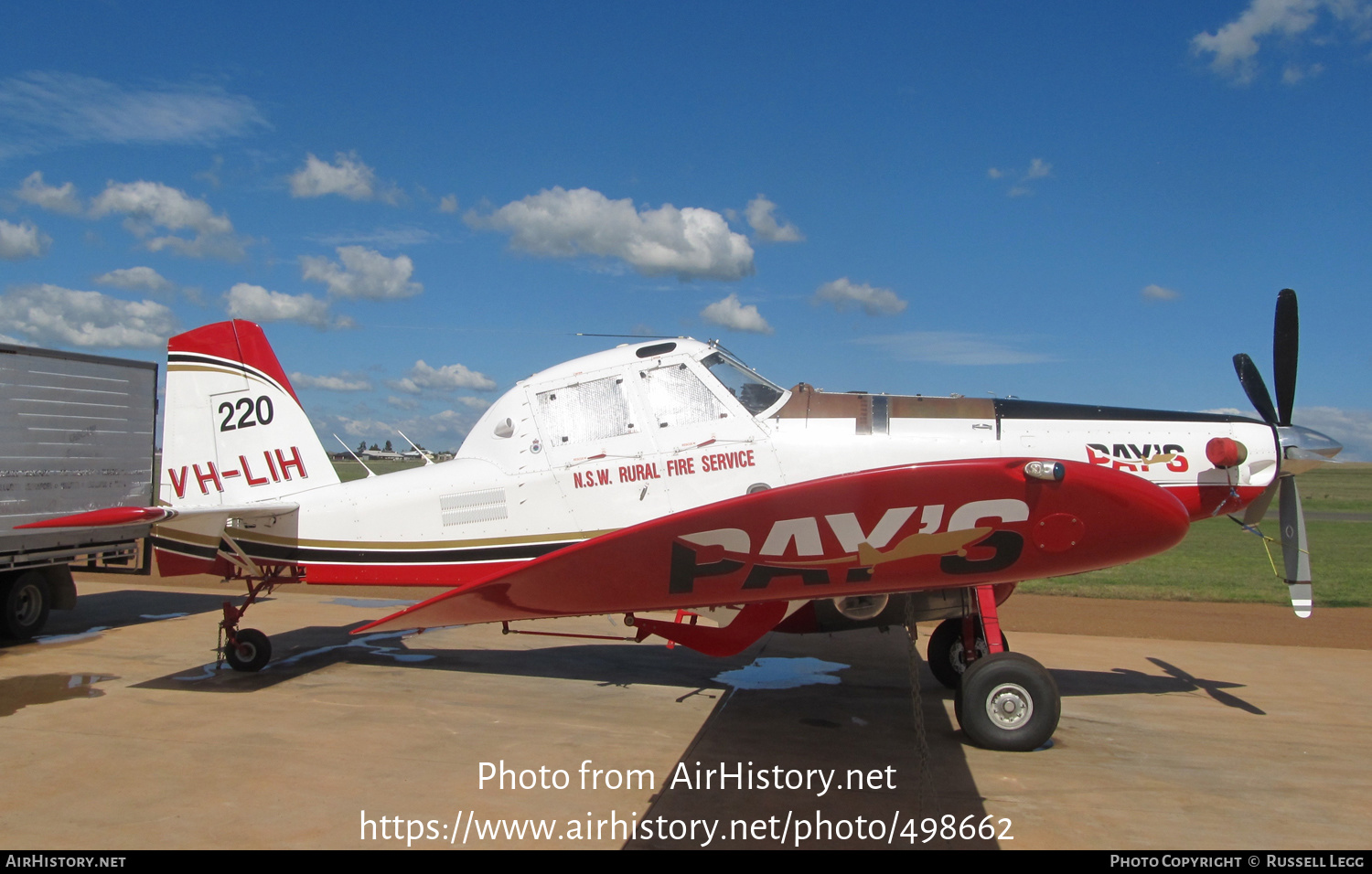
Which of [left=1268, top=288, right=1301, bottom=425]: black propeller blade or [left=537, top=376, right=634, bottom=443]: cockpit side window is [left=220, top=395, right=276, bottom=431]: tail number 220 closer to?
[left=537, top=376, right=634, bottom=443]: cockpit side window

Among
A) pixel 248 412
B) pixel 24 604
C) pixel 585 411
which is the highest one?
pixel 248 412

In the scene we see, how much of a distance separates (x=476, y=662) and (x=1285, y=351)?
7899 mm

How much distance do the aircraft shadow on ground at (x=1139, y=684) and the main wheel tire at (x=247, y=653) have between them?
296 inches

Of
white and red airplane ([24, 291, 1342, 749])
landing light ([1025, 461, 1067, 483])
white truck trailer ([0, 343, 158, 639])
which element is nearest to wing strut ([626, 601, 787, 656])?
white and red airplane ([24, 291, 1342, 749])

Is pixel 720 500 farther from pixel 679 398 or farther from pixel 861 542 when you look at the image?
pixel 861 542

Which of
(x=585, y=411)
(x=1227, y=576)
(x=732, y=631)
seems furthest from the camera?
(x=1227, y=576)

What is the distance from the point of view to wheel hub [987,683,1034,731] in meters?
5.53

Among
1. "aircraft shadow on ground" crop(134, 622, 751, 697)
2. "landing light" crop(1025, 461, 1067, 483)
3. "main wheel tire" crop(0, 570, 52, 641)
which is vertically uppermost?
"landing light" crop(1025, 461, 1067, 483)

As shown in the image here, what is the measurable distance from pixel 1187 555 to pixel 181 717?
21076mm

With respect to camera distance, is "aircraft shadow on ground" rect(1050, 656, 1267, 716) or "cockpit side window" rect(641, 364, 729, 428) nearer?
"cockpit side window" rect(641, 364, 729, 428)

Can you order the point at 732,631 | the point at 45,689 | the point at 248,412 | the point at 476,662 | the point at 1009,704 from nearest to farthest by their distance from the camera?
the point at 1009,704 → the point at 732,631 → the point at 45,689 → the point at 248,412 → the point at 476,662

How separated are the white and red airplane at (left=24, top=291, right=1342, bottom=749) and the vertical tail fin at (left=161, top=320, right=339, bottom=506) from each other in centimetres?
2

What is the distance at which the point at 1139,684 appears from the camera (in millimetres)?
7594

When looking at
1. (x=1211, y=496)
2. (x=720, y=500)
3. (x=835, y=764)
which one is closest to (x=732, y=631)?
(x=720, y=500)
